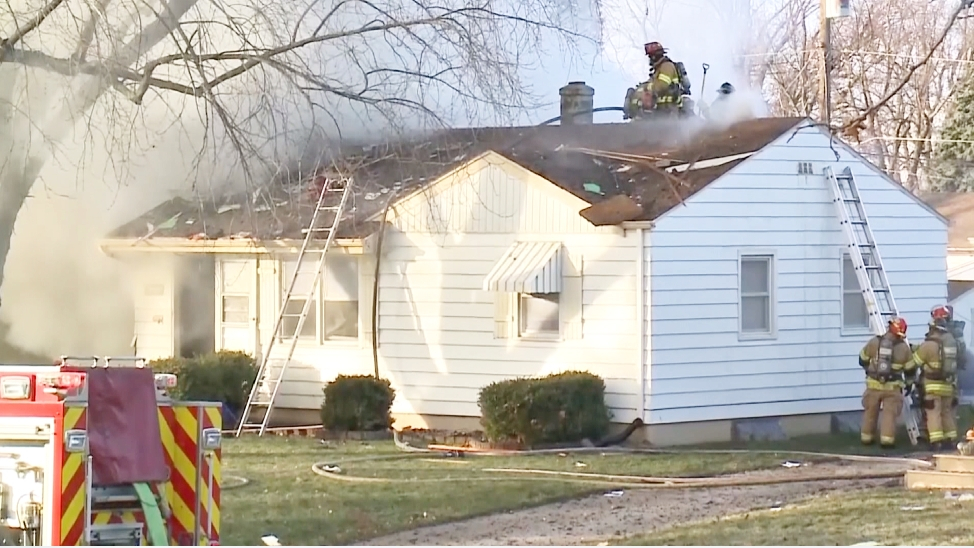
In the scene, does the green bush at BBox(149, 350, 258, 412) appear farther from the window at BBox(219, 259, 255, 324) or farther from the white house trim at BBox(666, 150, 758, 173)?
the white house trim at BBox(666, 150, 758, 173)

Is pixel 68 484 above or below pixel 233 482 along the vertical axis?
above

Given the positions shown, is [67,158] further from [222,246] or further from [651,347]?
[651,347]

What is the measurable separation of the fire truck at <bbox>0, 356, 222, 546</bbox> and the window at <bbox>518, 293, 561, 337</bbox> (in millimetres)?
9848

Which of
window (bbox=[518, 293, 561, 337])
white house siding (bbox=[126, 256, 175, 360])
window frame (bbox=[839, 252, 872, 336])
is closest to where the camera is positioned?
window (bbox=[518, 293, 561, 337])

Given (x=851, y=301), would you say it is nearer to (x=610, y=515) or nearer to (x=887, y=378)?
(x=887, y=378)

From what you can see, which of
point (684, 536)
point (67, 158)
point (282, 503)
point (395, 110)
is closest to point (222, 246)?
point (67, 158)

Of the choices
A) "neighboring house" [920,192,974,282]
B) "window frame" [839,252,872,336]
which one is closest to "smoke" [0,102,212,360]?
"window frame" [839,252,872,336]

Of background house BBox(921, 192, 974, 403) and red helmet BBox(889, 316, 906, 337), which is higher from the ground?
background house BBox(921, 192, 974, 403)

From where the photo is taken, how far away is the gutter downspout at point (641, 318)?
1819 cm

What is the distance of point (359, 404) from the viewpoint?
63.3 feet

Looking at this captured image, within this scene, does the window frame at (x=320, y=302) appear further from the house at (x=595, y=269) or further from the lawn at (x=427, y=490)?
the lawn at (x=427, y=490)

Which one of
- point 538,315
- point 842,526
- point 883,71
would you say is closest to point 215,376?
point 538,315

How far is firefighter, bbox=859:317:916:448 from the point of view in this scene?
1834 cm

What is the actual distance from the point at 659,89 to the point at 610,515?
8620 mm
